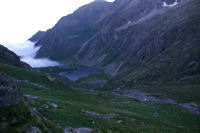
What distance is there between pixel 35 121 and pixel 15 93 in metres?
3.03

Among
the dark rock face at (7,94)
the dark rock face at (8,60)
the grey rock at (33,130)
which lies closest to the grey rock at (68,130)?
the grey rock at (33,130)

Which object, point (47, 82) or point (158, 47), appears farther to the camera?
point (158, 47)

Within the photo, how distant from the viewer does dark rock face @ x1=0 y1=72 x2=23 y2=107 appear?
13484 mm

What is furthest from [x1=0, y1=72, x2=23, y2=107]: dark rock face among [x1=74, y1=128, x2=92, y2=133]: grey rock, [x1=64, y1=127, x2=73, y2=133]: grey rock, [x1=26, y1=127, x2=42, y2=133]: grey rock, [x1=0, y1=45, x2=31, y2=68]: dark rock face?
[x1=0, y1=45, x2=31, y2=68]: dark rock face

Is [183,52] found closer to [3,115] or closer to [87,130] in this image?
[87,130]

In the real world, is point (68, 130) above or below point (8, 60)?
below

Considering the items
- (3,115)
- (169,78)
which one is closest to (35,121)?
(3,115)

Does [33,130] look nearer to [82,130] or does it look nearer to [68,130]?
[68,130]

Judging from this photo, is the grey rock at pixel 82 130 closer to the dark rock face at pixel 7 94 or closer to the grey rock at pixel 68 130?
the grey rock at pixel 68 130

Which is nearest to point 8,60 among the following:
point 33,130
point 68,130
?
point 68,130

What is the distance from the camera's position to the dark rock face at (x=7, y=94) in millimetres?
13484

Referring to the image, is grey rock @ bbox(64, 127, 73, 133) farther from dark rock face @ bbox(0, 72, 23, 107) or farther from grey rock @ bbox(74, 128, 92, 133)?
dark rock face @ bbox(0, 72, 23, 107)

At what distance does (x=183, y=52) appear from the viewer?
117m

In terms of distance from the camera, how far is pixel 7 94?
1407 cm
